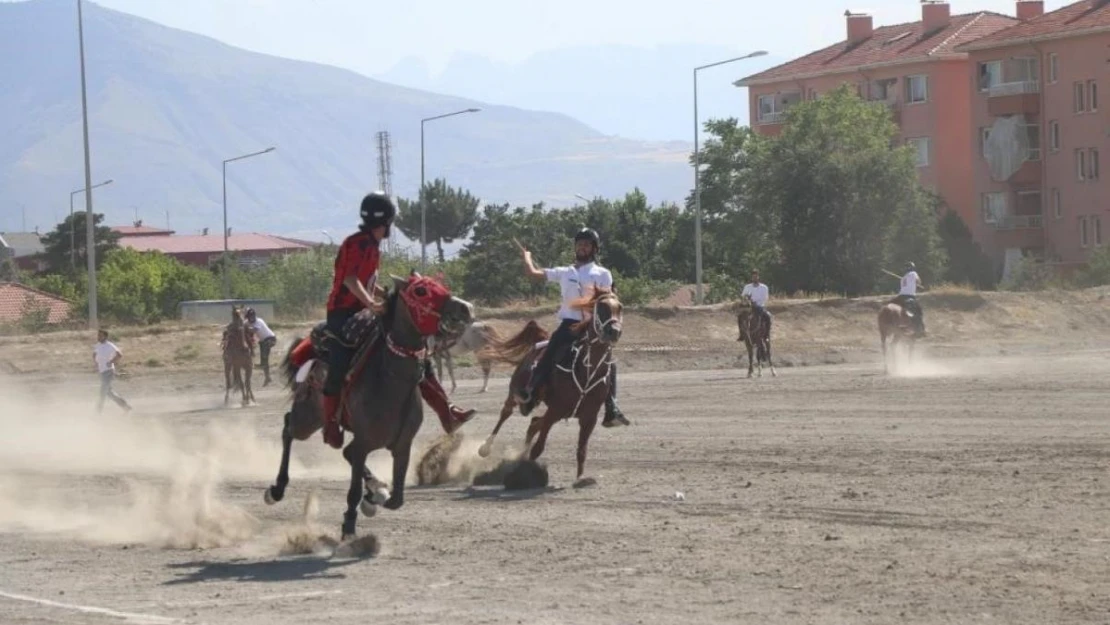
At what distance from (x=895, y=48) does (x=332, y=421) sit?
9500 cm

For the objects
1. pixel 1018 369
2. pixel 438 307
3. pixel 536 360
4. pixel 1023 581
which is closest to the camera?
pixel 1023 581

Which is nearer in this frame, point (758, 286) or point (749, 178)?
point (758, 286)

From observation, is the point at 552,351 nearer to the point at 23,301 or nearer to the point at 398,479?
the point at 398,479

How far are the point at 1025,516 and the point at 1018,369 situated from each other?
2578 centimetres

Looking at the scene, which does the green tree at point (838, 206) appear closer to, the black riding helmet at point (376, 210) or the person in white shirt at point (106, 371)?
the person in white shirt at point (106, 371)

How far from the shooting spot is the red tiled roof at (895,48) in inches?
4023

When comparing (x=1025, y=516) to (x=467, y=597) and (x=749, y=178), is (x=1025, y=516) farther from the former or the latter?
(x=749, y=178)

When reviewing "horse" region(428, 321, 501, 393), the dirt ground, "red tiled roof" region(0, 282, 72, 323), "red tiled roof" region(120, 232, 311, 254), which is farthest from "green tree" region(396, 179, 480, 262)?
"horse" region(428, 321, 501, 393)

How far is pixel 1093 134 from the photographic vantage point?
285ft

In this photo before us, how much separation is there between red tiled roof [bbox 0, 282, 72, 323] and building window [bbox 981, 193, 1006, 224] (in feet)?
146

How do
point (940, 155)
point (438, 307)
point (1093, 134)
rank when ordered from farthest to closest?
1. point (940, 155)
2. point (1093, 134)
3. point (438, 307)

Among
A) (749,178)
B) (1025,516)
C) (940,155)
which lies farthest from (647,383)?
(940,155)

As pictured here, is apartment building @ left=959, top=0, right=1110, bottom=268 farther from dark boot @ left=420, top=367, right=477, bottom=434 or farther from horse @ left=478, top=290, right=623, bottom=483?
dark boot @ left=420, top=367, right=477, bottom=434

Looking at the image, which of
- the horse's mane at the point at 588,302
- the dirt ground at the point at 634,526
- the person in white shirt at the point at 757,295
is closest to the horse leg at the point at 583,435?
the dirt ground at the point at 634,526
